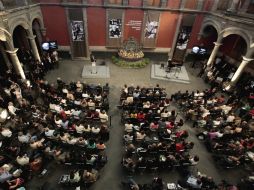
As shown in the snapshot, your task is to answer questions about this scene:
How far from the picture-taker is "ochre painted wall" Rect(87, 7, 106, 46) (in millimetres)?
16016

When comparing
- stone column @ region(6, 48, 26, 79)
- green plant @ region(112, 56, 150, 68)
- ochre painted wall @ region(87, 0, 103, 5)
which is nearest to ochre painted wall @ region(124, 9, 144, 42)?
green plant @ region(112, 56, 150, 68)

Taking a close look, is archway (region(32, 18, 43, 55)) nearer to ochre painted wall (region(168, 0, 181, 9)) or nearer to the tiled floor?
the tiled floor

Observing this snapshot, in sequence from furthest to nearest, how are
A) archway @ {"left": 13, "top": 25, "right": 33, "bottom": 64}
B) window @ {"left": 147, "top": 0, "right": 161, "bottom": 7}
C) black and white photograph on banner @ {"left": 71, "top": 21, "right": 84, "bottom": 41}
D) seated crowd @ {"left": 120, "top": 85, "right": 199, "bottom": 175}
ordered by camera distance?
black and white photograph on banner @ {"left": 71, "top": 21, "right": 84, "bottom": 41} → window @ {"left": 147, "top": 0, "right": 161, "bottom": 7} → archway @ {"left": 13, "top": 25, "right": 33, "bottom": 64} → seated crowd @ {"left": 120, "top": 85, "right": 199, "bottom": 175}

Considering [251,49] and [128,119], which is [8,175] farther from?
[251,49]

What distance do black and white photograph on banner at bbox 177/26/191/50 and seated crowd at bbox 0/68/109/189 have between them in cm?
949

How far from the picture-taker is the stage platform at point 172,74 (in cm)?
1630

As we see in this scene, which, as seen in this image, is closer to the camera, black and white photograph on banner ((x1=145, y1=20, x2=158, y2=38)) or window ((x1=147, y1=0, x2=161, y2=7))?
window ((x1=147, y1=0, x2=161, y2=7))

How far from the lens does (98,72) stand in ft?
53.3

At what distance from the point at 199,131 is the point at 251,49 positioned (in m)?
7.05

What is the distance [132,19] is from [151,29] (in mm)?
1981

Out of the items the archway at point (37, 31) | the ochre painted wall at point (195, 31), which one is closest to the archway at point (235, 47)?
the ochre painted wall at point (195, 31)

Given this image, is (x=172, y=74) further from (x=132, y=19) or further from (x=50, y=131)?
(x=50, y=131)

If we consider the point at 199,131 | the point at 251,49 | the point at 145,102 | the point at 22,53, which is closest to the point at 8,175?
the point at 145,102

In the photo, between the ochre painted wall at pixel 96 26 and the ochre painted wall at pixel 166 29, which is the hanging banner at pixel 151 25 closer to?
the ochre painted wall at pixel 166 29
